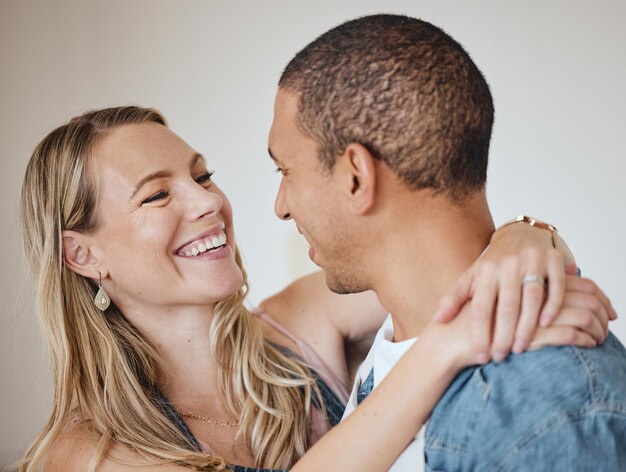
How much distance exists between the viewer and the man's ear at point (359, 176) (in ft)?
3.58

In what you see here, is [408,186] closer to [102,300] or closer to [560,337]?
[560,337]

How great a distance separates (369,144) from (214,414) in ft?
2.94

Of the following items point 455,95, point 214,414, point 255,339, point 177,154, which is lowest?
point 214,414

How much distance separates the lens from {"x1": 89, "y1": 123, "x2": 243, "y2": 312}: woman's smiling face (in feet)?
5.47

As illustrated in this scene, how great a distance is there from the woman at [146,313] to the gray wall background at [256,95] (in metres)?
0.31

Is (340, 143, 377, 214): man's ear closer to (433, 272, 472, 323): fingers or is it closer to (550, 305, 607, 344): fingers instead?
(433, 272, 472, 323): fingers

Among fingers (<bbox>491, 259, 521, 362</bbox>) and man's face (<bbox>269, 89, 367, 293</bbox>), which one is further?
man's face (<bbox>269, 89, 367, 293</bbox>)

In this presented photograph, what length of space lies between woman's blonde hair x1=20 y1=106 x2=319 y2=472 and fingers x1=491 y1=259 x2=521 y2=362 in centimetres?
84

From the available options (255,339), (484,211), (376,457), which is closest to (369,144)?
(484,211)

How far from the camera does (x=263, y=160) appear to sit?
7.69 feet

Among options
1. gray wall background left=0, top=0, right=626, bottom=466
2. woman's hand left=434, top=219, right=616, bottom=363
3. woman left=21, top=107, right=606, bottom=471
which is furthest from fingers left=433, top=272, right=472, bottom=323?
gray wall background left=0, top=0, right=626, bottom=466

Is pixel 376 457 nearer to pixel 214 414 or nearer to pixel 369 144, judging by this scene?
pixel 369 144

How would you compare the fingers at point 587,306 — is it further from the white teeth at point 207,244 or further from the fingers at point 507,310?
the white teeth at point 207,244

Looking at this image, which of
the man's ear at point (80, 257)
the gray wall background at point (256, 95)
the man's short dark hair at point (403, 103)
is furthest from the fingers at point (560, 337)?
the gray wall background at point (256, 95)
